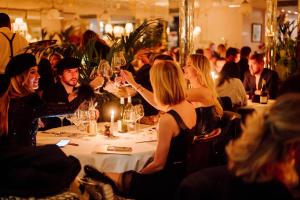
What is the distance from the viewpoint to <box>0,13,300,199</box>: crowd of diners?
1550 millimetres

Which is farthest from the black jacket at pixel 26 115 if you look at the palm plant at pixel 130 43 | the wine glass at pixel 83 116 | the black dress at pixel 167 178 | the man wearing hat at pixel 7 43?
the palm plant at pixel 130 43

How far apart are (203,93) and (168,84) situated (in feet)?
4.03

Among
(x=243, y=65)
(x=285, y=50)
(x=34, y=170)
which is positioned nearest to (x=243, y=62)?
(x=243, y=65)

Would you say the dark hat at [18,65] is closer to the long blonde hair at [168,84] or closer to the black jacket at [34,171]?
the long blonde hair at [168,84]

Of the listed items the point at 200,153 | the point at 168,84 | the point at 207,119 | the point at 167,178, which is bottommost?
the point at 167,178

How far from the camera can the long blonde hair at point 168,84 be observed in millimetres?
3326

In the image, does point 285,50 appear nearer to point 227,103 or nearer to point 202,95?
→ point 227,103

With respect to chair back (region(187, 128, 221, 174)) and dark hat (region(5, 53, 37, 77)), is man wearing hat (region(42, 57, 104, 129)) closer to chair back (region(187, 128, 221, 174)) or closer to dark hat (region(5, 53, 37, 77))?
dark hat (region(5, 53, 37, 77))

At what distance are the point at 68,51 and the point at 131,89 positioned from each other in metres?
1.55

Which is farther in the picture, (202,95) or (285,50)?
(285,50)

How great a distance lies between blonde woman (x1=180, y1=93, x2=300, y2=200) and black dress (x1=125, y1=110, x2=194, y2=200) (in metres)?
1.46

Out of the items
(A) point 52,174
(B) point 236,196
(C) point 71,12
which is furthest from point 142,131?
(C) point 71,12

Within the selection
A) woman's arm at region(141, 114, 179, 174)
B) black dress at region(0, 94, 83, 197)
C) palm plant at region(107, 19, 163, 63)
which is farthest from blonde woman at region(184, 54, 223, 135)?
black dress at region(0, 94, 83, 197)

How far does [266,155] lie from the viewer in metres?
1.54
